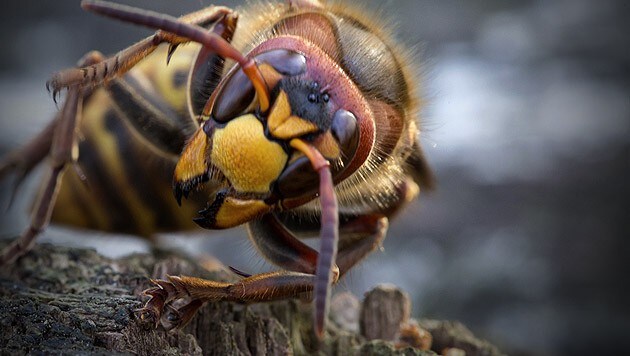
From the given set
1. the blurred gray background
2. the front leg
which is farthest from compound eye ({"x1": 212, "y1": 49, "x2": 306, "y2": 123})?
the blurred gray background

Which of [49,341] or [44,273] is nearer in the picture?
[49,341]

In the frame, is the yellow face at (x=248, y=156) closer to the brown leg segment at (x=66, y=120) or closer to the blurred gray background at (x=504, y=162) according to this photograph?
the brown leg segment at (x=66, y=120)

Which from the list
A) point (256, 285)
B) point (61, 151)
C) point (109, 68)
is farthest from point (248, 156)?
point (61, 151)

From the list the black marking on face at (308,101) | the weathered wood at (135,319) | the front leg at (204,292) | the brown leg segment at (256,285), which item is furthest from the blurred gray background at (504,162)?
the black marking on face at (308,101)

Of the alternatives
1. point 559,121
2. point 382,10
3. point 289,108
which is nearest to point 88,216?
point 382,10

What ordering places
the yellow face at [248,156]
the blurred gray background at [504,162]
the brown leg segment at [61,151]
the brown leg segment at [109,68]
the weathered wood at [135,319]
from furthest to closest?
1. the blurred gray background at [504,162]
2. the brown leg segment at [61,151]
3. the brown leg segment at [109,68]
4. the yellow face at [248,156]
5. the weathered wood at [135,319]

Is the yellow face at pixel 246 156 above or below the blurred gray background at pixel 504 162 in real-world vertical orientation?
below

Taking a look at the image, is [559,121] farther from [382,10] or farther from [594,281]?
[382,10]
